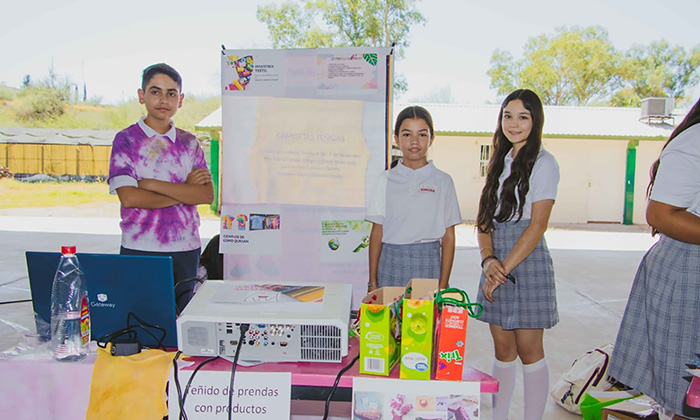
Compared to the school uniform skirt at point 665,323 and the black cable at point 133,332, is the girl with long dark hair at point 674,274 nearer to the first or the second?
the school uniform skirt at point 665,323

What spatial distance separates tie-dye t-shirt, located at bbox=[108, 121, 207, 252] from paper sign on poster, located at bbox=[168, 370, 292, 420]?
40.8 inches

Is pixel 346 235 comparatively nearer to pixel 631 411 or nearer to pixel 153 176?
pixel 153 176

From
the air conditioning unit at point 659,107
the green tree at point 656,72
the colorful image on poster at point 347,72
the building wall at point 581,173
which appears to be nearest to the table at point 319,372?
the colorful image on poster at point 347,72

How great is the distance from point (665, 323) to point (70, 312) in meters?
1.73

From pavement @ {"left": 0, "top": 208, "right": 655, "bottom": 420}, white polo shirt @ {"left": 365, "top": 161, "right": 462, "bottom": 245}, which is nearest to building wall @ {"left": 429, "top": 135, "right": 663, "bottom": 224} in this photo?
pavement @ {"left": 0, "top": 208, "right": 655, "bottom": 420}

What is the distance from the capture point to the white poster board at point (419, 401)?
3.92ft

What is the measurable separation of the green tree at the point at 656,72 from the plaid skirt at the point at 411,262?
28865 millimetres

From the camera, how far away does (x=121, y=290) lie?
1.36 m

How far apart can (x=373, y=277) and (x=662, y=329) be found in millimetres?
1072

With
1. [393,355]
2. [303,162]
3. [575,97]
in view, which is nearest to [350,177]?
[303,162]

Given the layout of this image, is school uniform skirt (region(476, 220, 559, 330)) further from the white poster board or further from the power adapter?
the power adapter

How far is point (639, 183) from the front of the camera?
11.6m

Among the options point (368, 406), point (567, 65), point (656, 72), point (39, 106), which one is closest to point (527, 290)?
point (368, 406)

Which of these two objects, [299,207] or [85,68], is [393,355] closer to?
[299,207]
